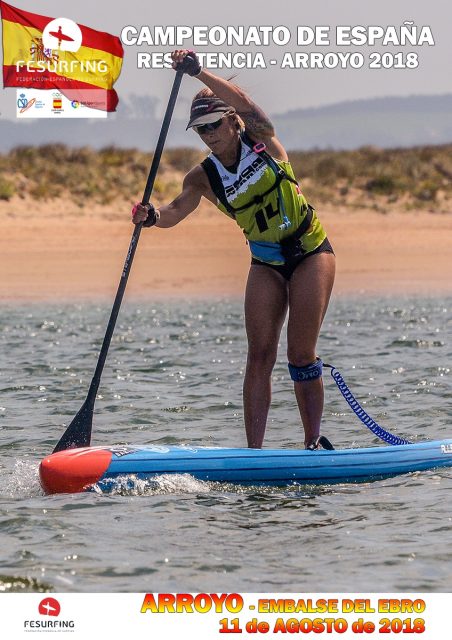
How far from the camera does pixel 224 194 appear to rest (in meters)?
6.34

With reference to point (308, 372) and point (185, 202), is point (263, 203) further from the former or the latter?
point (308, 372)

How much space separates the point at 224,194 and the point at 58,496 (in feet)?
5.58

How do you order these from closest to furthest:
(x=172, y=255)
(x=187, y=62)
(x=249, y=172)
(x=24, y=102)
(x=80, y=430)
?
1. (x=187, y=62)
2. (x=249, y=172)
3. (x=80, y=430)
4. (x=172, y=255)
5. (x=24, y=102)

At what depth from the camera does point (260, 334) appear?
21.2 feet

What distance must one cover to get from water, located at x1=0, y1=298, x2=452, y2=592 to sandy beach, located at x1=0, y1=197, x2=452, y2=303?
16.3 feet

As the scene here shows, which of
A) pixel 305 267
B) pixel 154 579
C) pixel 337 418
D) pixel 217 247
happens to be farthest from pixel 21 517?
pixel 217 247

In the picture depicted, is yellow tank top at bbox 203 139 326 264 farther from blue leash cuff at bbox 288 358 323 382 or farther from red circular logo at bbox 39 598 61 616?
red circular logo at bbox 39 598 61 616

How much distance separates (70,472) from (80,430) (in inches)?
24.1

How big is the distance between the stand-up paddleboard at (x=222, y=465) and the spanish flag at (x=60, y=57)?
18709 millimetres

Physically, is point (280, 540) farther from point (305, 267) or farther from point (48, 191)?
point (48, 191)

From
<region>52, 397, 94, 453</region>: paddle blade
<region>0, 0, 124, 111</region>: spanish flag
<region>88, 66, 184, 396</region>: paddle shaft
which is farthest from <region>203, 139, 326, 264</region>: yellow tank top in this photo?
<region>0, 0, 124, 111</region>: spanish flag

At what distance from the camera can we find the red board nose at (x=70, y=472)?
5.96 meters

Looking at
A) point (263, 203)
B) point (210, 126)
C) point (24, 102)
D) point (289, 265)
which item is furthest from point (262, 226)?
point (24, 102)

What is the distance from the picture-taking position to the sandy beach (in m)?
18.9
